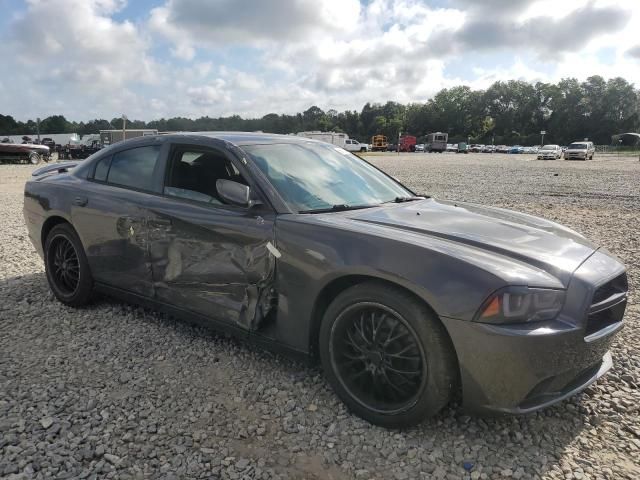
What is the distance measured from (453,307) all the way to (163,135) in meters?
2.67

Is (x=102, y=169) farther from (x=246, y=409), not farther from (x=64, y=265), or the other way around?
(x=246, y=409)

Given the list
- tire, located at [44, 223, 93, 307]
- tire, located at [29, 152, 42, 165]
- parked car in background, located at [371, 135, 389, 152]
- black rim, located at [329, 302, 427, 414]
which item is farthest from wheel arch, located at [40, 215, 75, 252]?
parked car in background, located at [371, 135, 389, 152]

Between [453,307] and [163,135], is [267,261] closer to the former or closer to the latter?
[453,307]

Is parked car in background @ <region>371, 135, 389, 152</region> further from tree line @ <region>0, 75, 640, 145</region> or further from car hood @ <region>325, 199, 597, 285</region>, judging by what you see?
car hood @ <region>325, 199, 597, 285</region>

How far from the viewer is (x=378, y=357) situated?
2.58 m

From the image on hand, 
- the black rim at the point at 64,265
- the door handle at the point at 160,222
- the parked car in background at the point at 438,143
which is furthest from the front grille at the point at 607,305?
the parked car in background at the point at 438,143

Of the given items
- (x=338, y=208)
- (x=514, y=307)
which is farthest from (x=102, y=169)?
(x=514, y=307)

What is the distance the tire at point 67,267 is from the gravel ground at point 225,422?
322 mm

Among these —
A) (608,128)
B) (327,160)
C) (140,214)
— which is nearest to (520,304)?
(327,160)

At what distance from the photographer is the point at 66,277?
4312 mm

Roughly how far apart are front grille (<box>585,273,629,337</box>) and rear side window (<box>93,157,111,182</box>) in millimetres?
3690

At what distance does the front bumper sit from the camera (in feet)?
7.18

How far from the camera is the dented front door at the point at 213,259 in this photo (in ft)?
9.71

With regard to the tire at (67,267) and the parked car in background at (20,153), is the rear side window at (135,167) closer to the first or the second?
the tire at (67,267)
